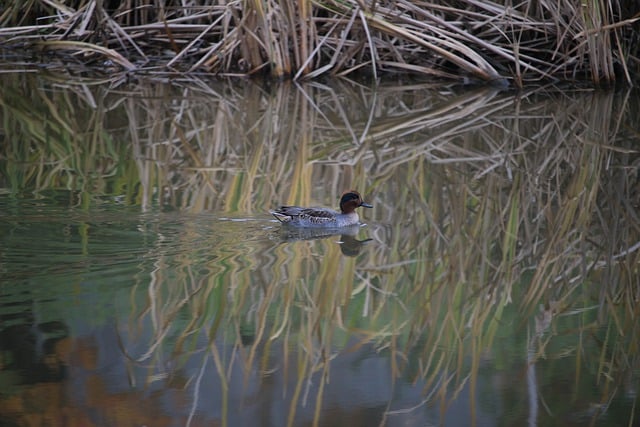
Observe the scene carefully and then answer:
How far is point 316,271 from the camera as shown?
453 cm

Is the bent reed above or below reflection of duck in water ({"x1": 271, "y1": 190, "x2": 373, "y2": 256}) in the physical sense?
above

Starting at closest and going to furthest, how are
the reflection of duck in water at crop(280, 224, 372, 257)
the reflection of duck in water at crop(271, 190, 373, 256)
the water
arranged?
1. the water
2. the reflection of duck in water at crop(280, 224, 372, 257)
3. the reflection of duck in water at crop(271, 190, 373, 256)

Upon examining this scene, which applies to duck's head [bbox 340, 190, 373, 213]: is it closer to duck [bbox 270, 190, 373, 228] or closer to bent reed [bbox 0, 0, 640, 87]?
duck [bbox 270, 190, 373, 228]

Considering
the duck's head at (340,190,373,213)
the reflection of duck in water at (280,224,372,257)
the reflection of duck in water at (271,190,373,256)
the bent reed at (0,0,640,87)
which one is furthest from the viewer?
the bent reed at (0,0,640,87)

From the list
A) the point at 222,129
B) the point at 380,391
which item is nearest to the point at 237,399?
the point at 380,391

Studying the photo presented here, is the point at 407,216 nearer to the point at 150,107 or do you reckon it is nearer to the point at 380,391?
the point at 380,391

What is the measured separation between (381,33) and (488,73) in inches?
40.5

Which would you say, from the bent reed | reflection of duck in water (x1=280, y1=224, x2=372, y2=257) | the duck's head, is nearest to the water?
reflection of duck in water (x1=280, y1=224, x2=372, y2=257)

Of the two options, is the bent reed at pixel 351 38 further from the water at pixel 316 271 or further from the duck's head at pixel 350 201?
the duck's head at pixel 350 201

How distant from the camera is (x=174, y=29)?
32.7 feet

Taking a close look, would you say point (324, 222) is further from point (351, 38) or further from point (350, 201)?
point (351, 38)

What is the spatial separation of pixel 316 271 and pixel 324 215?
0.74 m

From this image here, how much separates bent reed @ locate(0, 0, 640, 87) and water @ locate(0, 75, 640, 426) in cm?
133

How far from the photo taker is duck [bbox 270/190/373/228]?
5129mm
